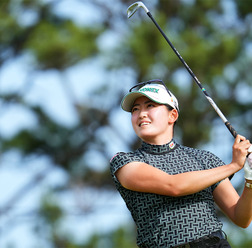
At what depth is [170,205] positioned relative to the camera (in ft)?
8.76

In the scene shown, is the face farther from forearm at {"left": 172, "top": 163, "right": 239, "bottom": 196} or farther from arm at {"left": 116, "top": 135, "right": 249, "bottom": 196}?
forearm at {"left": 172, "top": 163, "right": 239, "bottom": 196}

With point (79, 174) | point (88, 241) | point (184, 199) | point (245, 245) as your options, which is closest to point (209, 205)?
point (184, 199)

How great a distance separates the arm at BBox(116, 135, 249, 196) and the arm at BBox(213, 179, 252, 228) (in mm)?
246

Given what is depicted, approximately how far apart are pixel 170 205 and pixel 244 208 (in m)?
0.36

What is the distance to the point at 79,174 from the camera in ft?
47.3

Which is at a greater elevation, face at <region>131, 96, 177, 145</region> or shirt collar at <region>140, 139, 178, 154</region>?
face at <region>131, 96, 177, 145</region>

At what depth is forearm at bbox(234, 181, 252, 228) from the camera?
9.10 feet

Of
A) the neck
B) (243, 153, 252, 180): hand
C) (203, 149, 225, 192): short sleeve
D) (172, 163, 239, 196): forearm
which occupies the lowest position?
(243, 153, 252, 180): hand

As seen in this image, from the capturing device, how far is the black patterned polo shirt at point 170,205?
2.63 meters

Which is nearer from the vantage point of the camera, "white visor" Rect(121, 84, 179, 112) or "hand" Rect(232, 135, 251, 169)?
"hand" Rect(232, 135, 251, 169)

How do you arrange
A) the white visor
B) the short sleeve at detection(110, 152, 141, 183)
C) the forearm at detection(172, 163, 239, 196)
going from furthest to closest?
the white visor → the short sleeve at detection(110, 152, 141, 183) → the forearm at detection(172, 163, 239, 196)

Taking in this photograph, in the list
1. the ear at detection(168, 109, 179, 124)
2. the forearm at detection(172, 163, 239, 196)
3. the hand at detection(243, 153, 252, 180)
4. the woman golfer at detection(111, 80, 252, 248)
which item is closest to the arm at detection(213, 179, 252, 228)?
the woman golfer at detection(111, 80, 252, 248)

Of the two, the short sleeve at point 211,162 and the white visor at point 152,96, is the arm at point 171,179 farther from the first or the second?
the white visor at point 152,96

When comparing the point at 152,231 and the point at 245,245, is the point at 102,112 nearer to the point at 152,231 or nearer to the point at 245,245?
the point at 245,245
